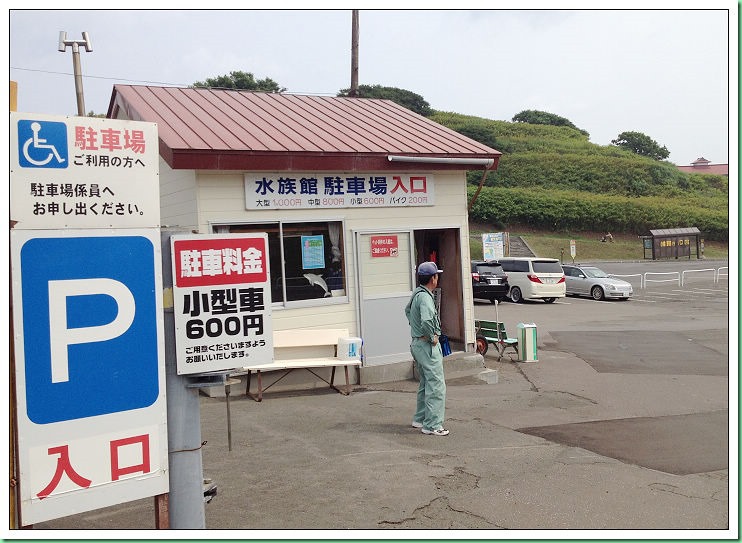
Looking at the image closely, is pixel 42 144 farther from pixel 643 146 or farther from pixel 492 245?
pixel 643 146

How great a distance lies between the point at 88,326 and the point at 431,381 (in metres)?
5.12

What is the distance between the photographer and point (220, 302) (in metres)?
3.84

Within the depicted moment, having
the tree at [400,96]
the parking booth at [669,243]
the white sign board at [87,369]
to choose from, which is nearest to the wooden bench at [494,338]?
the white sign board at [87,369]

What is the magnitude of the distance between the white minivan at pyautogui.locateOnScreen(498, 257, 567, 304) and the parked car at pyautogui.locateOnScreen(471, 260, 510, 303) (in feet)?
3.39

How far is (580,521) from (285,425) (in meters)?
4.04

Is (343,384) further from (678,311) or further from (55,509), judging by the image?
(678,311)

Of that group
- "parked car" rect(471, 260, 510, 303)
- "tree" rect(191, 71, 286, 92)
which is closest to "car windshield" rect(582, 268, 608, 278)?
"parked car" rect(471, 260, 510, 303)

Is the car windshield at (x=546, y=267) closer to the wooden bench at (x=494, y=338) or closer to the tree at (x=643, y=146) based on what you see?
the wooden bench at (x=494, y=338)

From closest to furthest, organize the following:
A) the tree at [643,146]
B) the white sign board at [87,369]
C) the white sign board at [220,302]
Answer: the white sign board at [87,369]
the white sign board at [220,302]
the tree at [643,146]

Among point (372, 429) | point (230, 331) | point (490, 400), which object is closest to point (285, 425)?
point (372, 429)

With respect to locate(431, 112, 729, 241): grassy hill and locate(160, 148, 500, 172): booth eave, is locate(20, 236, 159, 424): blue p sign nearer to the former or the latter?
locate(160, 148, 500, 172): booth eave

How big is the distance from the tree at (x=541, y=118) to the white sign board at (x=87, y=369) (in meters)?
92.6

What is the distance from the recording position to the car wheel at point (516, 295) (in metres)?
26.4

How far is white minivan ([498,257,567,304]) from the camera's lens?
25578mm
